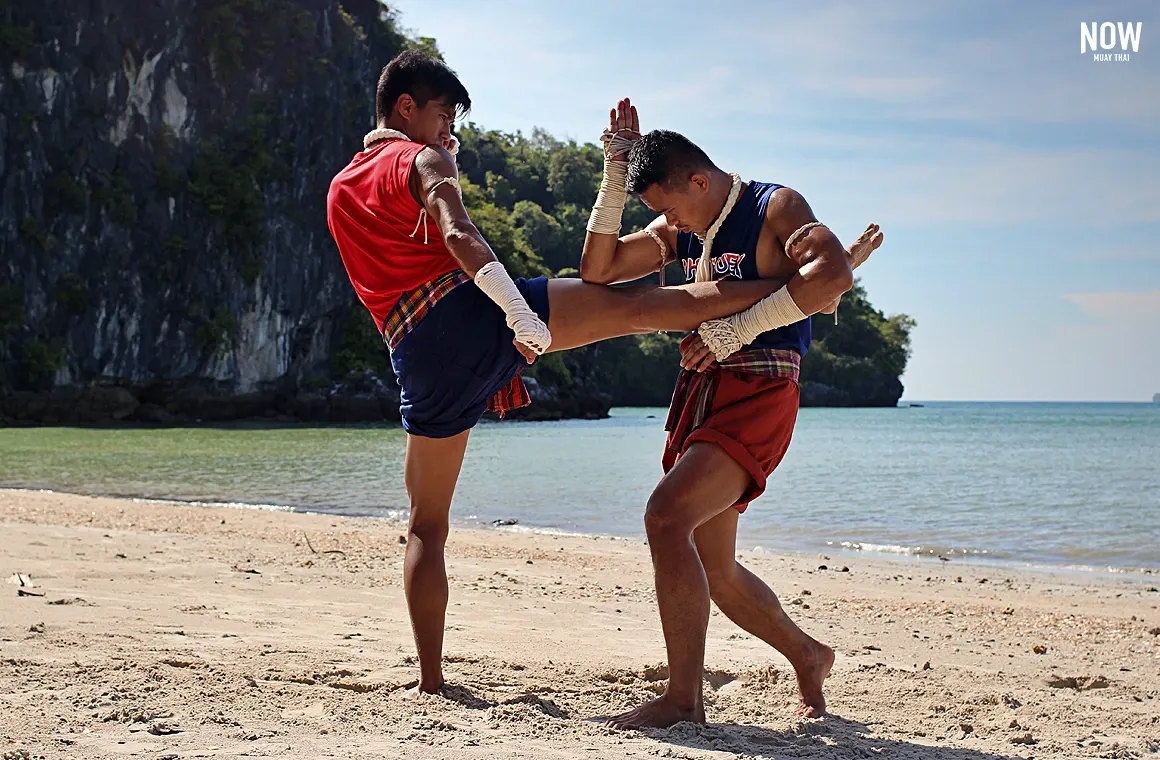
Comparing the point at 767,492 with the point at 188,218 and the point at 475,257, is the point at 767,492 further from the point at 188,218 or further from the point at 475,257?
the point at 188,218

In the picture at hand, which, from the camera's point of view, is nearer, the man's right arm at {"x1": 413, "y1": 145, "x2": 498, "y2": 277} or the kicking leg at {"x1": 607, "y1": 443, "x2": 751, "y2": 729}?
the kicking leg at {"x1": 607, "y1": 443, "x2": 751, "y2": 729}

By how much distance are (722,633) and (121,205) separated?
45.5m

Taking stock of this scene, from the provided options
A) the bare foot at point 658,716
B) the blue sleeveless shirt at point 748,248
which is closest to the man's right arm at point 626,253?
the blue sleeveless shirt at point 748,248

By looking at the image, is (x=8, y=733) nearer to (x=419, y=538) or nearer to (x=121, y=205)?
(x=419, y=538)

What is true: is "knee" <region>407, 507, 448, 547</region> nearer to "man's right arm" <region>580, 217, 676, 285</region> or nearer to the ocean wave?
"man's right arm" <region>580, 217, 676, 285</region>

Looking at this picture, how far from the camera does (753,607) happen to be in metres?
3.51

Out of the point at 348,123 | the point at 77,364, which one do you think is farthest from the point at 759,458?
the point at 348,123

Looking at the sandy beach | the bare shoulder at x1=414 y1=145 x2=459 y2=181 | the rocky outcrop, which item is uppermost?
the rocky outcrop

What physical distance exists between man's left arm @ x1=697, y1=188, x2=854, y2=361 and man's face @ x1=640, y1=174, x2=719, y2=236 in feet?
0.64

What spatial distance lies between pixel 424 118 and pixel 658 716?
6.69ft

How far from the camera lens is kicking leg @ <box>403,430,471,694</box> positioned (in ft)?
11.3

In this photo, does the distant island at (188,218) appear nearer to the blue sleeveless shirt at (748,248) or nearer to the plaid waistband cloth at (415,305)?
the plaid waistband cloth at (415,305)

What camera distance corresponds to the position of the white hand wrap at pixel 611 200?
11.5 feet

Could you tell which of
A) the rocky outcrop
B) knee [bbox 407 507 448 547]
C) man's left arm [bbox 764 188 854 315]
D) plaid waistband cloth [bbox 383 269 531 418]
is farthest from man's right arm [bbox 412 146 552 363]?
the rocky outcrop
